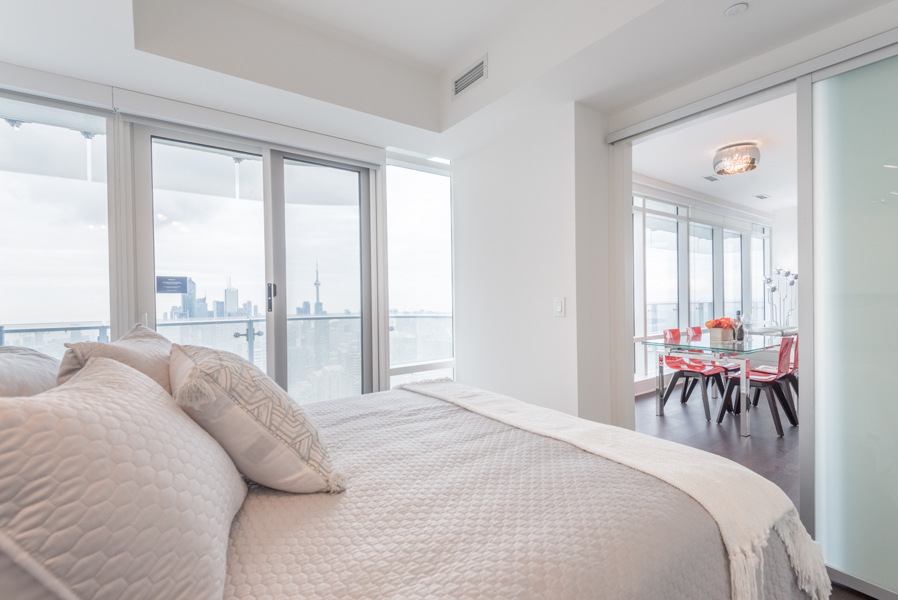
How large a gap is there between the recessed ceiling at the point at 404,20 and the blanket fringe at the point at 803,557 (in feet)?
8.39

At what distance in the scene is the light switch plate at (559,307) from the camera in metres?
2.66

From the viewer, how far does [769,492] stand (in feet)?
3.67

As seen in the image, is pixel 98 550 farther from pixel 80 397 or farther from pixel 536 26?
pixel 536 26

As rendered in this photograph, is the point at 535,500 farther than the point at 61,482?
Yes

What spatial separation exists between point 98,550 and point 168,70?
8.14 feet

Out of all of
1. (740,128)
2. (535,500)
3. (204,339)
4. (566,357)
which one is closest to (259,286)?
(204,339)

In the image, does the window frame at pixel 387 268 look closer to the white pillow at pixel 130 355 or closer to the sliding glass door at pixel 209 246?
the sliding glass door at pixel 209 246

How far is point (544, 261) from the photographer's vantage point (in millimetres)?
2801

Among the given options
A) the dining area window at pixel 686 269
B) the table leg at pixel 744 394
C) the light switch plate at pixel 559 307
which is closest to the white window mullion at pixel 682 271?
the dining area window at pixel 686 269

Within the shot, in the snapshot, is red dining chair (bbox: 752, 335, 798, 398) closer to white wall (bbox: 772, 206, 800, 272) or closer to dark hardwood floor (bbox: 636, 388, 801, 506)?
dark hardwood floor (bbox: 636, 388, 801, 506)

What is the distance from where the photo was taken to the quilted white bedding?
717 millimetres

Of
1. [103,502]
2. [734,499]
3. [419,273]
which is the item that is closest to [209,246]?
[419,273]

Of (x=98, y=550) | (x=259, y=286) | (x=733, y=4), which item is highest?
(x=733, y=4)

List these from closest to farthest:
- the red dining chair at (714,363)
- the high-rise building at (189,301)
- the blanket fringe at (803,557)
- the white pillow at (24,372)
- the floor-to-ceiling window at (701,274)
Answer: the white pillow at (24,372)
the blanket fringe at (803,557)
the high-rise building at (189,301)
the red dining chair at (714,363)
the floor-to-ceiling window at (701,274)
